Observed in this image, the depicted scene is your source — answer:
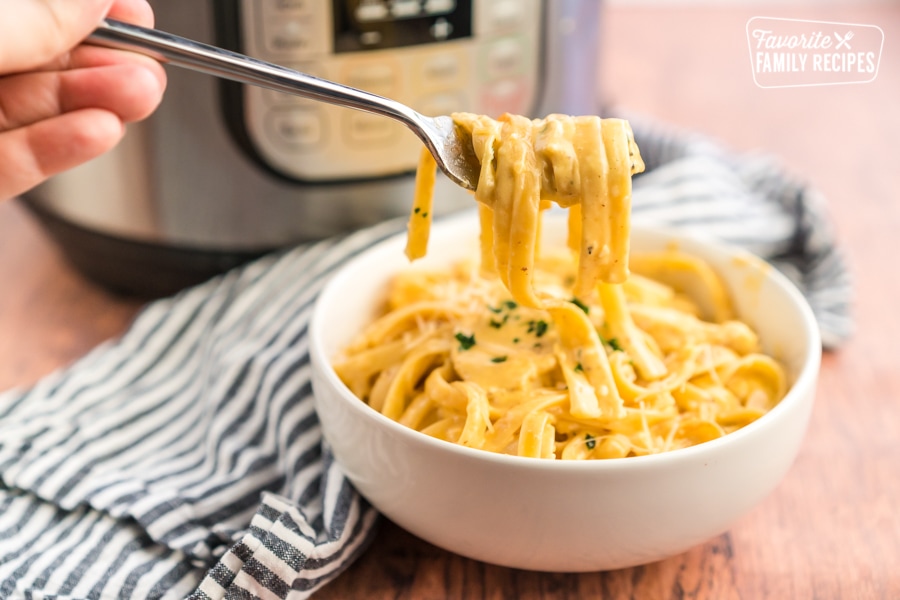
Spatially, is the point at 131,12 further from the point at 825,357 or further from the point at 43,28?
the point at 825,357

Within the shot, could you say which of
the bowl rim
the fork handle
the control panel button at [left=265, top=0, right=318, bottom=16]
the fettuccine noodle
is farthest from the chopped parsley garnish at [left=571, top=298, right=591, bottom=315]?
the control panel button at [left=265, top=0, right=318, bottom=16]

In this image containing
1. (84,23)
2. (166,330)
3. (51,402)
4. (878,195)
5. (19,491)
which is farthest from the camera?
(878,195)

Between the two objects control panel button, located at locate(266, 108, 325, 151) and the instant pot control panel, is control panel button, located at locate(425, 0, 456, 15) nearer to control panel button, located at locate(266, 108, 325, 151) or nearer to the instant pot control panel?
the instant pot control panel

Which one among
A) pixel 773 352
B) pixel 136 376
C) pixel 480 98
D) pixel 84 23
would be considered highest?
pixel 84 23

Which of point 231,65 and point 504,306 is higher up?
point 231,65

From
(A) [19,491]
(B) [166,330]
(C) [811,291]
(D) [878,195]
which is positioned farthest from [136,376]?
(D) [878,195]

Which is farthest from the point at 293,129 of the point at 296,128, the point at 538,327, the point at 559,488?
the point at 559,488

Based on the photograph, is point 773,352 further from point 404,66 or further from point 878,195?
point 878,195
